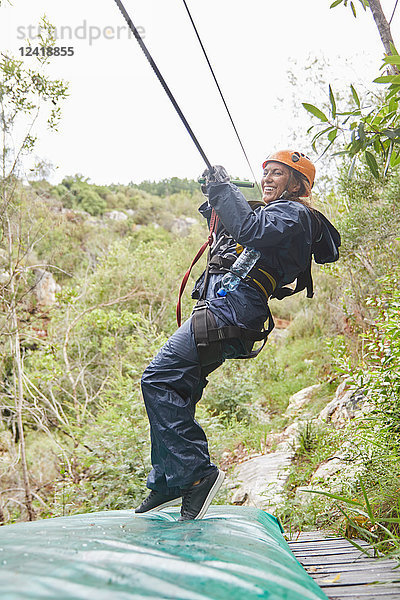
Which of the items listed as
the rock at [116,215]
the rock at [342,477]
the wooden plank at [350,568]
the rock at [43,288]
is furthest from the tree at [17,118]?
the rock at [116,215]

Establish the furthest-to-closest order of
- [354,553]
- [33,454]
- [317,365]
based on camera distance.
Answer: [317,365] < [33,454] < [354,553]

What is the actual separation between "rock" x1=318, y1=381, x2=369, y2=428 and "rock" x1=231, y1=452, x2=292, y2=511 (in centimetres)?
62

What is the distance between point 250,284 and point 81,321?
693cm

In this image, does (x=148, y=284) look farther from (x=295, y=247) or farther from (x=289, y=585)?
(x=289, y=585)

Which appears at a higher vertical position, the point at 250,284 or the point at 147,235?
the point at 147,235

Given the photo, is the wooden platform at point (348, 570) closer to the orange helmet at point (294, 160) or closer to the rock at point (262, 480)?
the orange helmet at point (294, 160)

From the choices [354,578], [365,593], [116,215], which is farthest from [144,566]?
[116,215]

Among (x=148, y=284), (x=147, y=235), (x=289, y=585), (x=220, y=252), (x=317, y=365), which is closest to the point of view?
(x=289, y=585)

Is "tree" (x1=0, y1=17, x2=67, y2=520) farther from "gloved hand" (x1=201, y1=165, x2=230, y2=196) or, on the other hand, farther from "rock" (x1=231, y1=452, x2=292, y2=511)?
"gloved hand" (x1=201, y1=165, x2=230, y2=196)

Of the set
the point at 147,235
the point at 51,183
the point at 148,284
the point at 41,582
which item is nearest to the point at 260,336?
the point at 41,582

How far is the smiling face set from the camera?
Result: 90.3 inches

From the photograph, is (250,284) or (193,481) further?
(250,284)

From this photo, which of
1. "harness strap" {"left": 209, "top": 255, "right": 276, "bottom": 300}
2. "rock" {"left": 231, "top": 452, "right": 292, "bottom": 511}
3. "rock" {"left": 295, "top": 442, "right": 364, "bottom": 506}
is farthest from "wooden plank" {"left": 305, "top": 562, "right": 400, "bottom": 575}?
"rock" {"left": 231, "top": 452, "right": 292, "bottom": 511}

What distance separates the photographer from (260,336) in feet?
7.00
